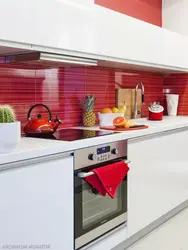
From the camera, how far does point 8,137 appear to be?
1584 millimetres

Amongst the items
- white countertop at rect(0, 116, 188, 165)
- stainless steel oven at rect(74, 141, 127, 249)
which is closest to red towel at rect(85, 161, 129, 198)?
stainless steel oven at rect(74, 141, 127, 249)

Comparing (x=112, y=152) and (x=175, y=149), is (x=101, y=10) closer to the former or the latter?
(x=112, y=152)

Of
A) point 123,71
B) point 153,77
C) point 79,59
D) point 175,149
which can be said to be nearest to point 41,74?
point 79,59

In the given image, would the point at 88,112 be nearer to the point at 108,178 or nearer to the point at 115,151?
the point at 115,151

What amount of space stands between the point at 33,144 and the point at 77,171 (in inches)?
12.7

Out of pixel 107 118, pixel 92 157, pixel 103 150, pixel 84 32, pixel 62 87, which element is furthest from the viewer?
pixel 107 118

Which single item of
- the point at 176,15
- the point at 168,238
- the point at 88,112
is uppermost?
the point at 176,15

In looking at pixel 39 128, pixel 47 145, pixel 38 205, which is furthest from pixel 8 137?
pixel 39 128

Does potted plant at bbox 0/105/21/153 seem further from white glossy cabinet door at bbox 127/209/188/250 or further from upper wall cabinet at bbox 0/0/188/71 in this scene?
white glossy cabinet door at bbox 127/209/188/250

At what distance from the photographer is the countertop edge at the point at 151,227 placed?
2.57 m

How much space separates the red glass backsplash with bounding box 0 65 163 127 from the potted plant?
2.13ft

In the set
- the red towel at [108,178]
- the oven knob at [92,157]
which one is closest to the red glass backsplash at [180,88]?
the red towel at [108,178]

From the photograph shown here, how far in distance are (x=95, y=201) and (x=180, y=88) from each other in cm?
231

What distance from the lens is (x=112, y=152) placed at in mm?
2275
